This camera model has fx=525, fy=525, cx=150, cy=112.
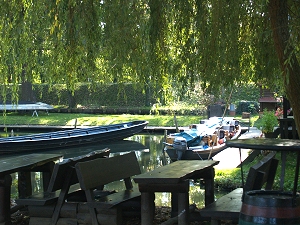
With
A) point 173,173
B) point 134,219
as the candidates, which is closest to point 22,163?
point 134,219

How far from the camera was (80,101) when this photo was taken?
114 ft

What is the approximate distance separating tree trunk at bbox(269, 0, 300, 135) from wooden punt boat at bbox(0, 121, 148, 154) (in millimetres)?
13270

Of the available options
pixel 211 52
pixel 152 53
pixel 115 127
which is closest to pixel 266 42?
pixel 211 52

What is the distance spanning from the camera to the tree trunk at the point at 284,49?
17.8 ft

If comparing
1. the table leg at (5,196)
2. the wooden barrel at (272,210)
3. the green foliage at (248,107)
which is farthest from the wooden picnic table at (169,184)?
the green foliage at (248,107)

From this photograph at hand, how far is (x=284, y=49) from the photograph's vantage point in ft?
17.7

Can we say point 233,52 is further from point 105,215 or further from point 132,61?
point 105,215

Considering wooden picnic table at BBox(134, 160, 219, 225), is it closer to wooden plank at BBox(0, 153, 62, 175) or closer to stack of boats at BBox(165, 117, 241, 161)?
wooden plank at BBox(0, 153, 62, 175)

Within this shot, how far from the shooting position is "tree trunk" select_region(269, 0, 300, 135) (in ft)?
17.8

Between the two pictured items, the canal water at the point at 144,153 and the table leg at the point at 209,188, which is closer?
the table leg at the point at 209,188

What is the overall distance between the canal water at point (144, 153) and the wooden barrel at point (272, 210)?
16.9 feet

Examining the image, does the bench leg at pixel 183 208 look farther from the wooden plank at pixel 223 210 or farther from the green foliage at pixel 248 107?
the green foliage at pixel 248 107

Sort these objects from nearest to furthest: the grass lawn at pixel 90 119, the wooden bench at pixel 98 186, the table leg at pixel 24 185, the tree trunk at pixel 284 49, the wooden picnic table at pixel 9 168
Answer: the wooden bench at pixel 98 186 → the tree trunk at pixel 284 49 → the wooden picnic table at pixel 9 168 → the table leg at pixel 24 185 → the grass lawn at pixel 90 119

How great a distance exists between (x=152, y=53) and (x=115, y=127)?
16067 mm
